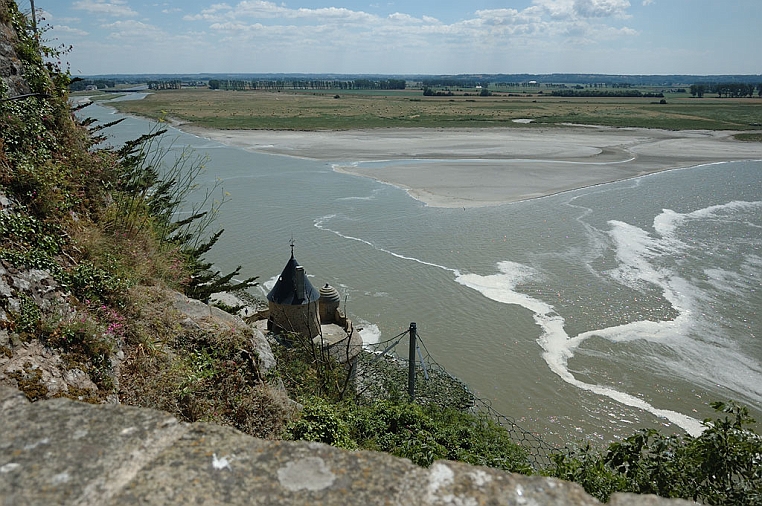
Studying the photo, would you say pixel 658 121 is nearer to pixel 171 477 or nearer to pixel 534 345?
pixel 534 345

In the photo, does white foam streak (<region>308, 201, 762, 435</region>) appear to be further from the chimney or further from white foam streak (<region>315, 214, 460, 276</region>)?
the chimney

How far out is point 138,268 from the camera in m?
7.07

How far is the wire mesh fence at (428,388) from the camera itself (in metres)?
11.4

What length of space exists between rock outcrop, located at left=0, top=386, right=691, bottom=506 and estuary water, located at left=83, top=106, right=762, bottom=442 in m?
6.95

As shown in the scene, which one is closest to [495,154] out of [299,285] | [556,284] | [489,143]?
[489,143]

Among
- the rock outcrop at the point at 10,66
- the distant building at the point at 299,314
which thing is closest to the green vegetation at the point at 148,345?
the rock outcrop at the point at 10,66

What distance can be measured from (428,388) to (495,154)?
38492mm

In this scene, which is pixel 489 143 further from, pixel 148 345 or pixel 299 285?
pixel 148 345

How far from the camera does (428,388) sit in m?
12.3

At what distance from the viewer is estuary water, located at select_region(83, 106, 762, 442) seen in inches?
543

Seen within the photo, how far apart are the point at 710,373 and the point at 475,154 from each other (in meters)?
35.2

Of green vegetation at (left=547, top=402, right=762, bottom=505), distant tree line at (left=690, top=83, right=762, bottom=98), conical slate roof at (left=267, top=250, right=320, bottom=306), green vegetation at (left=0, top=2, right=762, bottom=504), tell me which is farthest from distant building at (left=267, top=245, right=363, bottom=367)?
distant tree line at (left=690, top=83, right=762, bottom=98)

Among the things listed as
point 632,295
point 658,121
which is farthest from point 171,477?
point 658,121

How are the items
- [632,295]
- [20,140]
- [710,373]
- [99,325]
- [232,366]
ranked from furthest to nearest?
[632,295], [710,373], [20,140], [232,366], [99,325]
